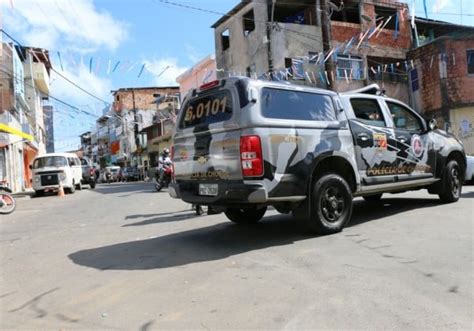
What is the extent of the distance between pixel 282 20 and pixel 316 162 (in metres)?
22.8

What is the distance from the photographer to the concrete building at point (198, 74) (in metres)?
32.6

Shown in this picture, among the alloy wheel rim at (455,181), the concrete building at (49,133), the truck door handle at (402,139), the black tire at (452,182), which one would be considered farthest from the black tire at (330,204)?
the concrete building at (49,133)

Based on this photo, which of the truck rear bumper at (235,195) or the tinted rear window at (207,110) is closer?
the truck rear bumper at (235,195)

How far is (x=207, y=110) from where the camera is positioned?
6277 mm

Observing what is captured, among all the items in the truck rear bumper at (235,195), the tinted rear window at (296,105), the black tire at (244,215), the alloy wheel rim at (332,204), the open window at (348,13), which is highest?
the open window at (348,13)

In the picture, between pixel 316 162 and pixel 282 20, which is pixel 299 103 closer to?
pixel 316 162

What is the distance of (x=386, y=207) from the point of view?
862cm

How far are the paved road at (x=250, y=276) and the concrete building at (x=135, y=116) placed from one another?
Answer: 48.7 m

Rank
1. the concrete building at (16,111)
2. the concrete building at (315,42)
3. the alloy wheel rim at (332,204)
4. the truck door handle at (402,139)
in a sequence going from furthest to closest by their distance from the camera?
1. the concrete building at (16,111)
2. the concrete building at (315,42)
3. the truck door handle at (402,139)
4. the alloy wheel rim at (332,204)

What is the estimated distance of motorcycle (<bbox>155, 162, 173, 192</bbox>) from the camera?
51.9 ft

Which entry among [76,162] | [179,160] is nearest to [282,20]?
[76,162]

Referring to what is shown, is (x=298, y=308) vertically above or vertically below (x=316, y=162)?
below

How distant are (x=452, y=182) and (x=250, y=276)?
569 centimetres

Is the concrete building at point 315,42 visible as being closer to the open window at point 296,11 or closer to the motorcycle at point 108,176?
the open window at point 296,11
